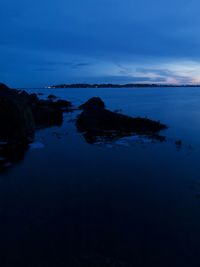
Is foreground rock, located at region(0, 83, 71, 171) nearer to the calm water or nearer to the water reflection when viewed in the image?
the water reflection

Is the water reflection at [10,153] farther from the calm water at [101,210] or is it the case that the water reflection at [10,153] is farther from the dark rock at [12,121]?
the dark rock at [12,121]

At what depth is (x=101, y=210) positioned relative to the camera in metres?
10.7

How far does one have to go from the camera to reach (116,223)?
9734 millimetres

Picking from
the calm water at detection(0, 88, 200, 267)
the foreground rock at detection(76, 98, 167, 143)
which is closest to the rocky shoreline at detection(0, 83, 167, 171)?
the foreground rock at detection(76, 98, 167, 143)

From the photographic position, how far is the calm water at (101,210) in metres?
8.10

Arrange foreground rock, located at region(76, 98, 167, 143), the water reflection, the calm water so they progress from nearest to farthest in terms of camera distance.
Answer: the calm water → the water reflection → foreground rock, located at region(76, 98, 167, 143)

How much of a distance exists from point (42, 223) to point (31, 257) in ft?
5.91

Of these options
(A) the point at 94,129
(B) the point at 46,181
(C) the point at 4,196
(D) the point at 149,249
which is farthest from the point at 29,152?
(D) the point at 149,249

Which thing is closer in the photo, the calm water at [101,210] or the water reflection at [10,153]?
the calm water at [101,210]

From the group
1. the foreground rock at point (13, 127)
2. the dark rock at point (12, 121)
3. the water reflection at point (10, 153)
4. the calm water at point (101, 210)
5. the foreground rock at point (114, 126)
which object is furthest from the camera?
the foreground rock at point (114, 126)

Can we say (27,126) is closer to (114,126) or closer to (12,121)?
(12,121)

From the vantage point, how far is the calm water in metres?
8.10

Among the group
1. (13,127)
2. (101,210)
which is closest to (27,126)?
(13,127)

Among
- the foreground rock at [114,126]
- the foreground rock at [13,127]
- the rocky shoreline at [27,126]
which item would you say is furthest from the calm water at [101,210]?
the foreground rock at [114,126]
